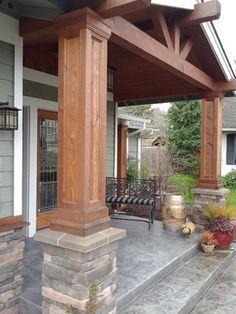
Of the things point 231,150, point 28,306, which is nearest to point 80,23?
point 28,306

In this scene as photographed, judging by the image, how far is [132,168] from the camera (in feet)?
31.2

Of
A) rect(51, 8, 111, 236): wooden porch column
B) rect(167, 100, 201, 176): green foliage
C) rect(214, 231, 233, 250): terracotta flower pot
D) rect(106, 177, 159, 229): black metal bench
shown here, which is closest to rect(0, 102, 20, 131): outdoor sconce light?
rect(51, 8, 111, 236): wooden porch column

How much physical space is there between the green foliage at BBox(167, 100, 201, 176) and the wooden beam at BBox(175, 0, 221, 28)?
29.5 feet

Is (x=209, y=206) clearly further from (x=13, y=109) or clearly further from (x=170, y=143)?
(x=170, y=143)

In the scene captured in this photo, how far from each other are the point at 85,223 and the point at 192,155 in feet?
36.7

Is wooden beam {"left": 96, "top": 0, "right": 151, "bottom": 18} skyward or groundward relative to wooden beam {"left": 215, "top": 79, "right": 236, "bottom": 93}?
groundward

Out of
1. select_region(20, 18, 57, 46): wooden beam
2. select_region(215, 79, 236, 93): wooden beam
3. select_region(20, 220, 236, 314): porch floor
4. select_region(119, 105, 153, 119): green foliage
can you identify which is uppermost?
select_region(119, 105, 153, 119): green foliage

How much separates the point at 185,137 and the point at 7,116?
36.9ft

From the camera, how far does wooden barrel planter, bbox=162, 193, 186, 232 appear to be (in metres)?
5.06

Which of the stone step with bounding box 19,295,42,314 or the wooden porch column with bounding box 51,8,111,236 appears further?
the stone step with bounding box 19,295,42,314

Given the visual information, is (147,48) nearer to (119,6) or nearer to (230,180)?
(119,6)

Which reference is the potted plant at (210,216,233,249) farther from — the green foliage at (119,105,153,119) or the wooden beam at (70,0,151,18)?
the green foliage at (119,105,153,119)

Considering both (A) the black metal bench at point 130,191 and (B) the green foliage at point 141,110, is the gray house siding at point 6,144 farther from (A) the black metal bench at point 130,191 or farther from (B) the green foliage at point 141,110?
(B) the green foliage at point 141,110

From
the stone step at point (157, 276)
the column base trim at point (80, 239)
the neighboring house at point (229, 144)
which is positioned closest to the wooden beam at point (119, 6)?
the column base trim at point (80, 239)
